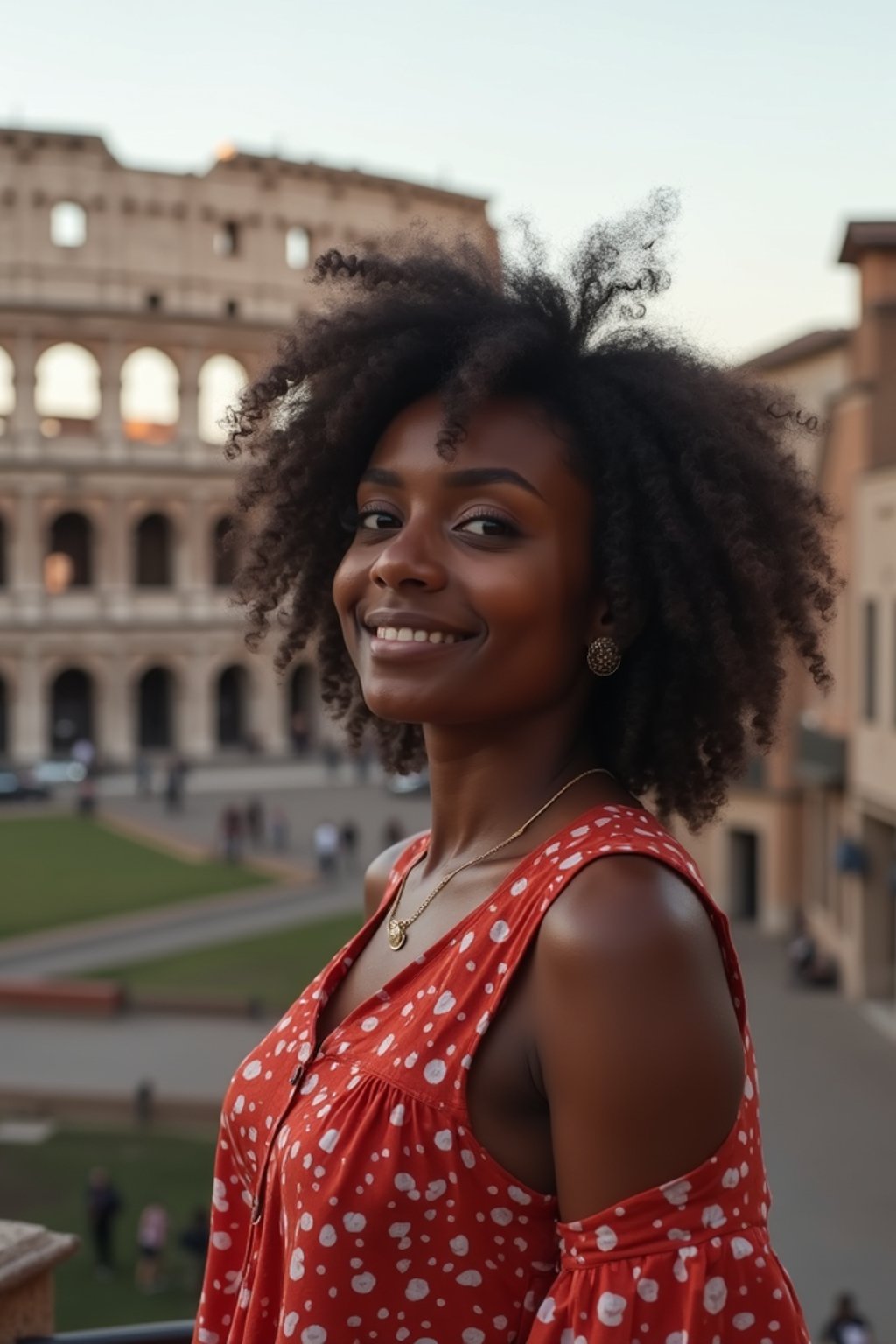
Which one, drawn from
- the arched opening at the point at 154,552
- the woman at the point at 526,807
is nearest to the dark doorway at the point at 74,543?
the arched opening at the point at 154,552

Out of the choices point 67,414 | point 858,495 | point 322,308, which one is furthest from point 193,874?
point 322,308

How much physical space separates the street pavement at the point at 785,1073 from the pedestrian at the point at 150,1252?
13.9 feet

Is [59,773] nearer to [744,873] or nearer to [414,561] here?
[744,873]

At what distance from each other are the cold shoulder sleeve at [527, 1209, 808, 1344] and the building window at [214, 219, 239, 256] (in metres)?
52.6

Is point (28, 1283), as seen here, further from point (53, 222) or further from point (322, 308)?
point (53, 222)

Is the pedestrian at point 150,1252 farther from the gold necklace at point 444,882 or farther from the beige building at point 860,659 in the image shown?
the gold necklace at point 444,882

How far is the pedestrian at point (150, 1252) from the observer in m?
13.6

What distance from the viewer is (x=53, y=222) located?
165 ft

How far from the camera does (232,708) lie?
2185 inches

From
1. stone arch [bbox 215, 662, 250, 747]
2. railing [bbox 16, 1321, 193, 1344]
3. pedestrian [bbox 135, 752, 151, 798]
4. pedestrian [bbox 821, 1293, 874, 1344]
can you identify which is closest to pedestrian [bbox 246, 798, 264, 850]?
pedestrian [bbox 135, 752, 151, 798]

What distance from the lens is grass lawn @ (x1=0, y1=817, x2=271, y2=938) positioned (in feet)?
92.9

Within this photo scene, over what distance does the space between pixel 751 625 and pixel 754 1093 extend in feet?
2.73

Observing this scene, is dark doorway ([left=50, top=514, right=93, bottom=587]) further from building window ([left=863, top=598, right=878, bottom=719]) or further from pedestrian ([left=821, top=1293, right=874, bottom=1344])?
pedestrian ([left=821, top=1293, right=874, bottom=1344])

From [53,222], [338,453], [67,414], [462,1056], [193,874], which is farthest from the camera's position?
[67,414]
